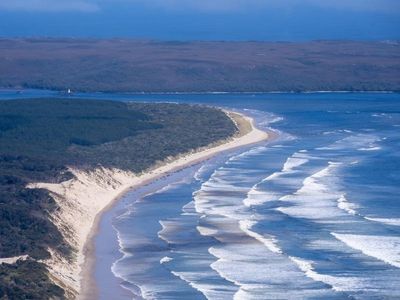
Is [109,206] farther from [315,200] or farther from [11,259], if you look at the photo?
[11,259]

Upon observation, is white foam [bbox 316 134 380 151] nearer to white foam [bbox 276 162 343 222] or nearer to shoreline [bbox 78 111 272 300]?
shoreline [bbox 78 111 272 300]

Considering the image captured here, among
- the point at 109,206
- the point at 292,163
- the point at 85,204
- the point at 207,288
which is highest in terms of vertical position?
the point at 207,288

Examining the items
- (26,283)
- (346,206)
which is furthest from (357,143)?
(26,283)

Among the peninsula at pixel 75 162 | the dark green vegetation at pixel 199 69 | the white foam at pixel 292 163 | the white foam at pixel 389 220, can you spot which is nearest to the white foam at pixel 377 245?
the white foam at pixel 389 220

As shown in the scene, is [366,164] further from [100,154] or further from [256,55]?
[256,55]

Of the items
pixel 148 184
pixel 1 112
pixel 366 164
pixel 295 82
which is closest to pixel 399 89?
pixel 295 82

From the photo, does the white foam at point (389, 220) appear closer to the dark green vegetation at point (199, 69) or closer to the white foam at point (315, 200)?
the white foam at point (315, 200)

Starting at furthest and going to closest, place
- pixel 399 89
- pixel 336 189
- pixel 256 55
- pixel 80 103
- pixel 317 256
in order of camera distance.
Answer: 1. pixel 256 55
2. pixel 399 89
3. pixel 80 103
4. pixel 336 189
5. pixel 317 256
